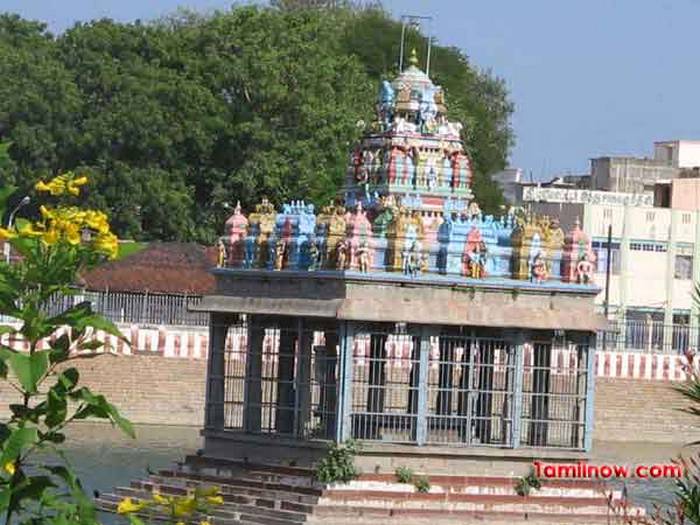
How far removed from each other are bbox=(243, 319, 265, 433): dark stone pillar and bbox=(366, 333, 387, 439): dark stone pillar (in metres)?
1.25

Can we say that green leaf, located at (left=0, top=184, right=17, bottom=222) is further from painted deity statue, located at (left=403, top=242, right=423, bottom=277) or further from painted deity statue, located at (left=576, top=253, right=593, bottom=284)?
painted deity statue, located at (left=576, top=253, right=593, bottom=284)

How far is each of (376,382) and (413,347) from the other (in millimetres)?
484

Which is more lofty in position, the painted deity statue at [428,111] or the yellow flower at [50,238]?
the painted deity statue at [428,111]

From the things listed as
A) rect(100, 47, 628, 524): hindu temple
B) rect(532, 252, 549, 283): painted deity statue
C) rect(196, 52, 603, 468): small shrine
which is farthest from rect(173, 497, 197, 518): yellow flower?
rect(532, 252, 549, 283): painted deity statue

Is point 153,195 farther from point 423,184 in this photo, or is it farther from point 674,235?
point 423,184

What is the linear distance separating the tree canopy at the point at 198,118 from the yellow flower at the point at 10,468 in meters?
48.9

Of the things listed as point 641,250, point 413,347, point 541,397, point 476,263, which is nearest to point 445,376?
point 413,347

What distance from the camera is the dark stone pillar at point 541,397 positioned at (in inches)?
1040

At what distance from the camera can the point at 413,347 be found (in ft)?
86.3

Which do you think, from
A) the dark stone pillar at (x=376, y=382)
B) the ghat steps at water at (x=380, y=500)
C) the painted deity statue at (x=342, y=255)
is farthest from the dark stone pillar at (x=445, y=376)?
the painted deity statue at (x=342, y=255)

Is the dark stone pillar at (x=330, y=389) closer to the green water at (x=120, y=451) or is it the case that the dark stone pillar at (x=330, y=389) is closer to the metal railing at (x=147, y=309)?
the green water at (x=120, y=451)

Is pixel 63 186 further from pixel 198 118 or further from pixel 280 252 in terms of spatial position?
pixel 198 118

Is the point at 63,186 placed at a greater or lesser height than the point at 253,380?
greater

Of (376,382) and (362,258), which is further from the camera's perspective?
(376,382)
